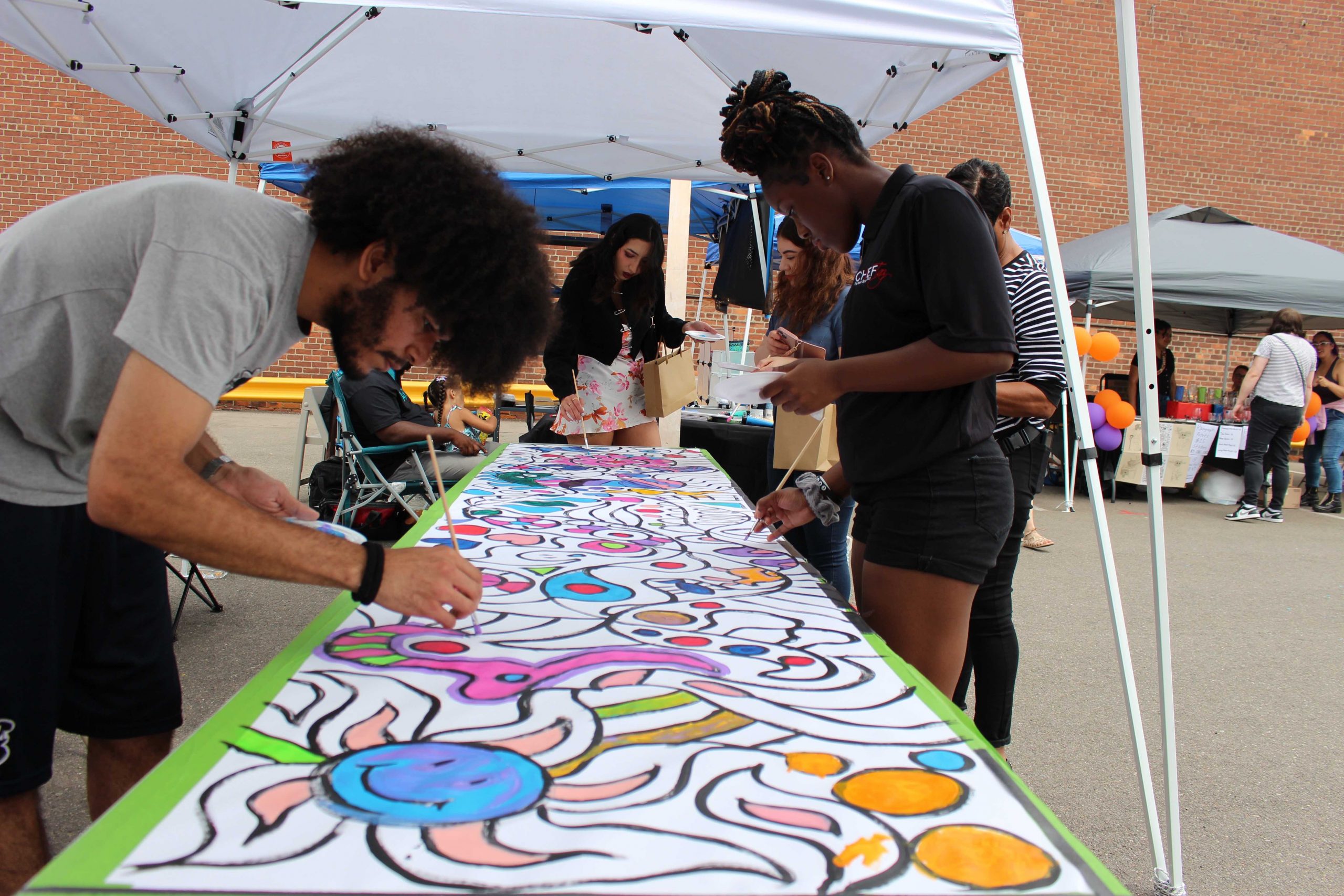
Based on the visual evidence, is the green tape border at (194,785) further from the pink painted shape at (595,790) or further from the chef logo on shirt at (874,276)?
the chef logo on shirt at (874,276)

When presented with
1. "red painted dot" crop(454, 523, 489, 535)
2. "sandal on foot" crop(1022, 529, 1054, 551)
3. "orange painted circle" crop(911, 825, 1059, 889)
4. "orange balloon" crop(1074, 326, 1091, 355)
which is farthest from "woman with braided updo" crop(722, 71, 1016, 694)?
"orange balloon" crop(1074, 326, 1091, 355)

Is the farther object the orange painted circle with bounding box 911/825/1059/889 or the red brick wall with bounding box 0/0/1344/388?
the red brick wall with bounding box 0/0/1344/388

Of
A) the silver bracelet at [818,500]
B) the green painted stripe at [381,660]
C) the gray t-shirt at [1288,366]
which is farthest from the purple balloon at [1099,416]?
the green painted stripe at [381,660]

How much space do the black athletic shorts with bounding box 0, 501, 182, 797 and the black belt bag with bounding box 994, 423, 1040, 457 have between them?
1.64 m

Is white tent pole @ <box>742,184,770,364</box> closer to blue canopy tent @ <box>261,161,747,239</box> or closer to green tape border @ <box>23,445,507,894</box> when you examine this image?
blue canopy tent @ <box>261,161,747,239</box>

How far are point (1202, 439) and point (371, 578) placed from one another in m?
7.91

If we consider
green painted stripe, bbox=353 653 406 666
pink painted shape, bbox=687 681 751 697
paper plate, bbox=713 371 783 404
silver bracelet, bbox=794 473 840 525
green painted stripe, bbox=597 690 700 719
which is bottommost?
green painted stripe, bbox=353 653 406 666

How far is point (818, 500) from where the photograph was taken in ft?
5.73

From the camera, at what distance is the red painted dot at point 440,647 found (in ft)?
3.66

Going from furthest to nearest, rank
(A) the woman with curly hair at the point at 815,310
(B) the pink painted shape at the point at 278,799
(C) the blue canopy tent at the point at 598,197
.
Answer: (C) the blue canopy tent at the point at 598,197, (A) the woman with curly hair at the point at 815,310, (B) the pink painted shape at the point at 278,799

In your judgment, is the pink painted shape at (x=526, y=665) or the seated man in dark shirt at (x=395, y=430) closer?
the pink painted shape at (x=526, y=665)

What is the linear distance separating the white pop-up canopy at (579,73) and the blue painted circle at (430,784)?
1.42m

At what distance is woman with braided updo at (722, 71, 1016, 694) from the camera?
1.27 meters

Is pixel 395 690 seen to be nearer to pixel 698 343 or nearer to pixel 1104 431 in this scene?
pixel 698 343
